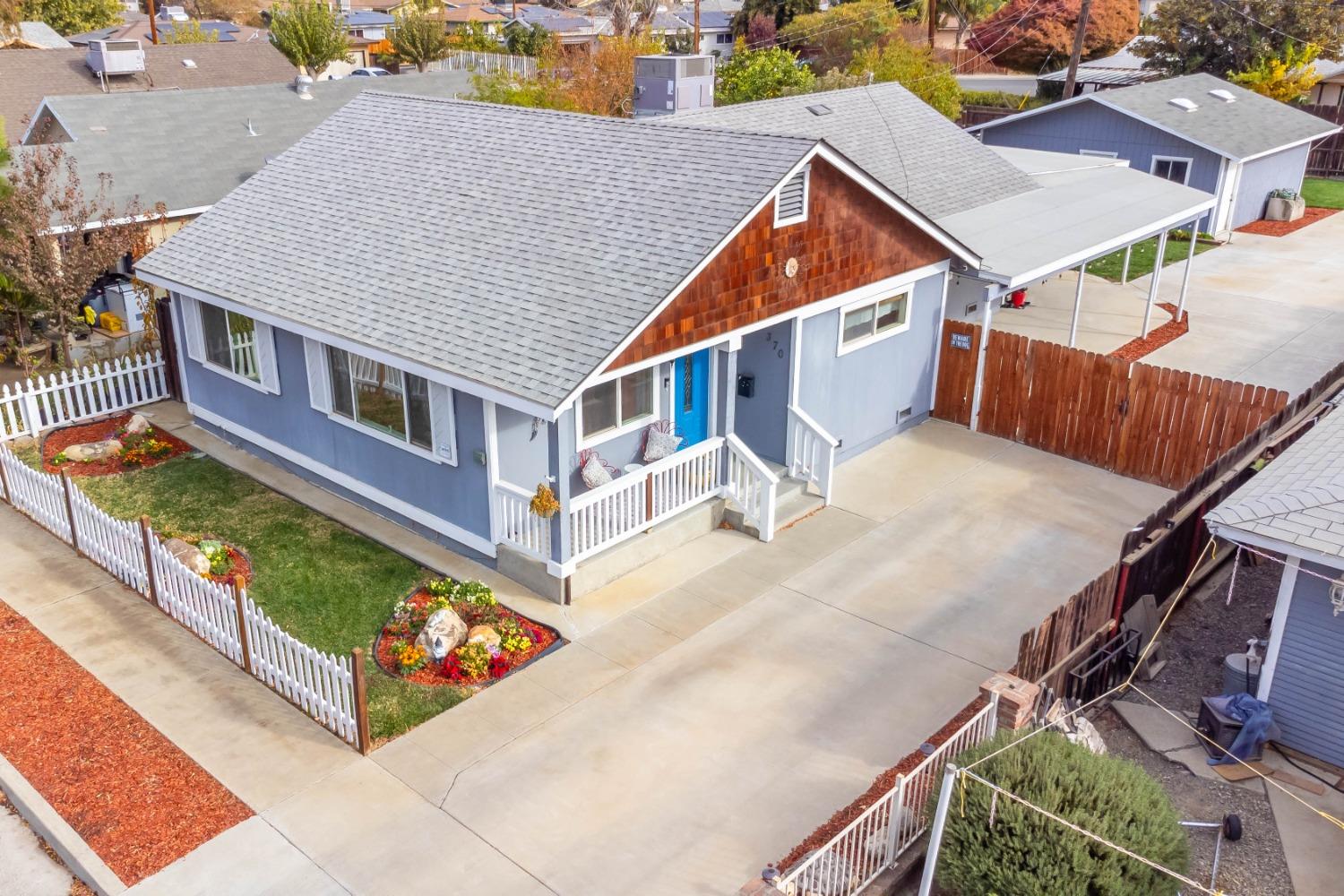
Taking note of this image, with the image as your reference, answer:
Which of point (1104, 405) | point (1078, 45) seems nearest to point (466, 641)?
point (1104, 405)

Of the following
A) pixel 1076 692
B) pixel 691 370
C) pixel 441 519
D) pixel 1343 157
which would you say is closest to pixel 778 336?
pixel 691 370

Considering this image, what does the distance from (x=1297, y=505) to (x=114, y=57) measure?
117 ft

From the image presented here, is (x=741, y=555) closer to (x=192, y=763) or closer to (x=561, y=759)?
(x=561, y=759)

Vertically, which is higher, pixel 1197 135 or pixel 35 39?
pixel 35 39

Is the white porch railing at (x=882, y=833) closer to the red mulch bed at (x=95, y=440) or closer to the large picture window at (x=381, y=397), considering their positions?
the large picture window at (x=381, y=397)

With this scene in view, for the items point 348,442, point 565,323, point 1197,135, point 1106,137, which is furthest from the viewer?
point 1106,137

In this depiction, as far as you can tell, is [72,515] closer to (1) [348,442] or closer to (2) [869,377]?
(1) [348,442]

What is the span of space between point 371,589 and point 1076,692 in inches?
316

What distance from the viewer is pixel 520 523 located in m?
12.7

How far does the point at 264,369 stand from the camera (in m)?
15.6

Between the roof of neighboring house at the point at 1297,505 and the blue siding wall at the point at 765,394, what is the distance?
6.06 metres

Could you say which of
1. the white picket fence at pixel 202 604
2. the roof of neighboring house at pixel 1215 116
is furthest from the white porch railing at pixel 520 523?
the roof of neighboring house at pixel 1215 116

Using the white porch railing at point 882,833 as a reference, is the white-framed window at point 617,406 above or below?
above

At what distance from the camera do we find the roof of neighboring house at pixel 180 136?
74.5 ft
